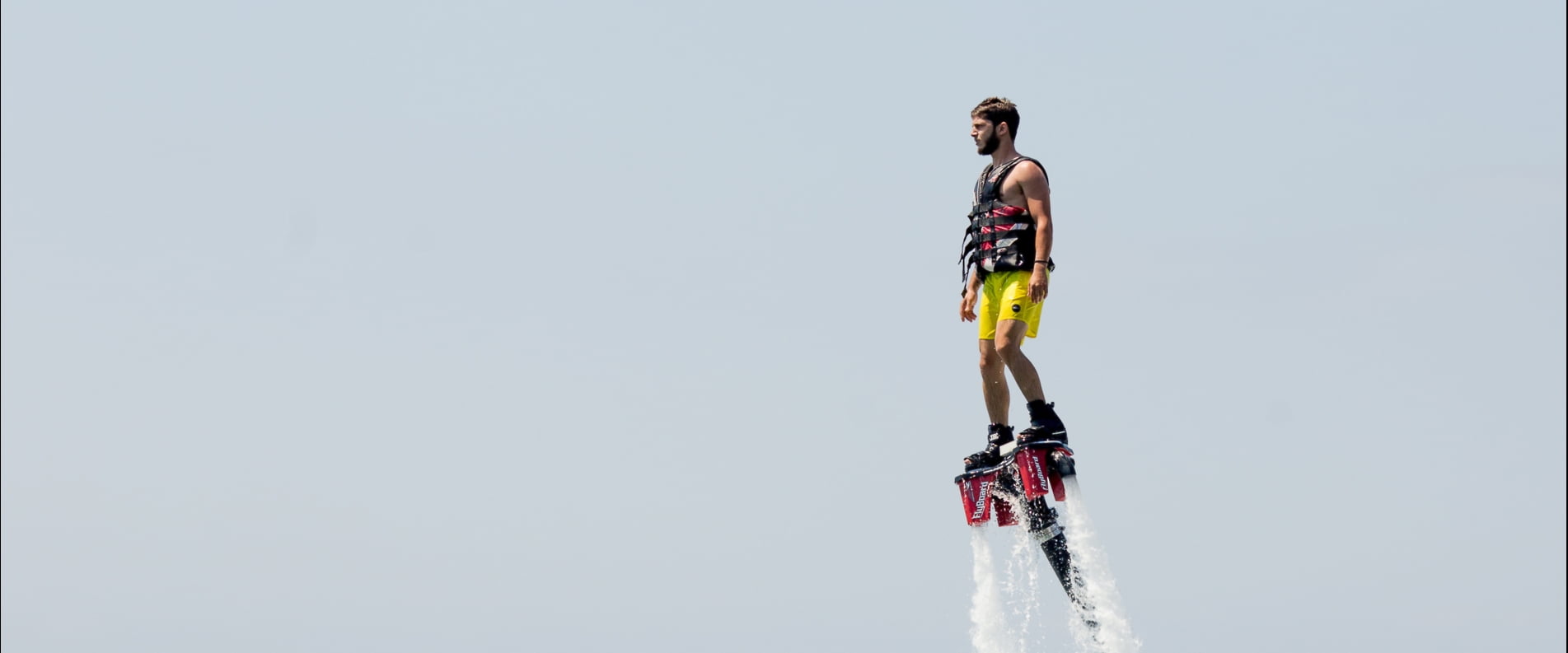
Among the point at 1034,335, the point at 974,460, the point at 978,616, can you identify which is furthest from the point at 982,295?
the point at 978,616

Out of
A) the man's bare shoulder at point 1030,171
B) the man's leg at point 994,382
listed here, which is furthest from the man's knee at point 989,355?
the man's bare shoulder at point 1030,171

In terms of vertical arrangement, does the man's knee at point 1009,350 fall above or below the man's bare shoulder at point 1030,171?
below

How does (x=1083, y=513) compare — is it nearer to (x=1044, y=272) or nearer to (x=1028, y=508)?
(x=1028, y=508)

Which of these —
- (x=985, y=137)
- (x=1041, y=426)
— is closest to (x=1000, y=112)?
(x=985, y=137)

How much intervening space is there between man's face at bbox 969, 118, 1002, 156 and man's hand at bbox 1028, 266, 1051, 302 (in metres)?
1.50

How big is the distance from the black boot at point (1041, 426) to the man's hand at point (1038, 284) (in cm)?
128

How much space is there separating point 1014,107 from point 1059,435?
11.2 ft

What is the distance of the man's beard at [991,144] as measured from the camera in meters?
19.6

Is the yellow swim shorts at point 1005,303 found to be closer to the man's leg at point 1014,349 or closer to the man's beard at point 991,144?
the man's leg at point 1014,349

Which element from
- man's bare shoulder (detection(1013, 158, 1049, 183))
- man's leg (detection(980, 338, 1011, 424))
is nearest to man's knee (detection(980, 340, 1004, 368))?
man's leg (detection(980, 338, 1011, 424))

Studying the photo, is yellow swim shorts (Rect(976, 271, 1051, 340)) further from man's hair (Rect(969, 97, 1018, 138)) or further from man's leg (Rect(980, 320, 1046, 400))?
man's hair (Rect(969, 97, 1018, 138))

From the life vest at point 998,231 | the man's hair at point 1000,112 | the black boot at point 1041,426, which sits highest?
the man's hair at point 1000,112

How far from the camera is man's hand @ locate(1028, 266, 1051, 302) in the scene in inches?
744

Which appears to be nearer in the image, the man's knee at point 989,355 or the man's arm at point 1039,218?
the man's arm at point 1039,218
